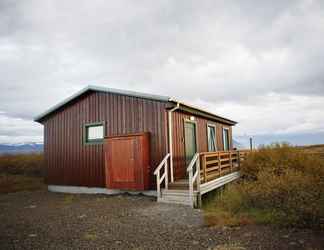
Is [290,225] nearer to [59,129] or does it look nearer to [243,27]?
[243,27]

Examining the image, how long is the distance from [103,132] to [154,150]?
2605 mm

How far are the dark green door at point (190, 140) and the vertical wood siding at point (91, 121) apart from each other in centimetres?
169

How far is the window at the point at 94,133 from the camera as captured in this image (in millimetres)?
10018

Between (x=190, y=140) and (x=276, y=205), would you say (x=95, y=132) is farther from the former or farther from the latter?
(x=276, y=205)

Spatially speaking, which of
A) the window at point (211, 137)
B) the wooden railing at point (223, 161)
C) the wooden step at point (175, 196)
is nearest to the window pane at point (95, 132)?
the wooden step at point (175, 196)

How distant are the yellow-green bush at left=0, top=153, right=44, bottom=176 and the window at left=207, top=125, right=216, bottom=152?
11990 mm

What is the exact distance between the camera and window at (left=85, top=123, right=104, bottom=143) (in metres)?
10.0

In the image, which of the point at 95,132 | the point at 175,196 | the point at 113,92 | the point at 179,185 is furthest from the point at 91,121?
the point at 175,196

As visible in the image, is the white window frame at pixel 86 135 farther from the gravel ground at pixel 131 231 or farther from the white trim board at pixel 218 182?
the white trim board at pixel 218 182

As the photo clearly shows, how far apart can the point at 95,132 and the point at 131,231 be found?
6.27m

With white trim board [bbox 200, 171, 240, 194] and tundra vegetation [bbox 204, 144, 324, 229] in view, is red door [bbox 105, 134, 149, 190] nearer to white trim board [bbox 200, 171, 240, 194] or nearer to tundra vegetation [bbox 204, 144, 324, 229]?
white trim board [bbox 200, 171, 240, 194]

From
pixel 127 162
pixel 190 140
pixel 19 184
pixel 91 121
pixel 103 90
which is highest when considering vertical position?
pixel 103 90

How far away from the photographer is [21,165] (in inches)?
660

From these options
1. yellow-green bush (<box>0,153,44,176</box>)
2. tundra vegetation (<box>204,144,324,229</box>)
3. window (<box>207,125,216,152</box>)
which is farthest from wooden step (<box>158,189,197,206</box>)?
Result: yellow-green bush (<box>0,153,44,176</box>)
